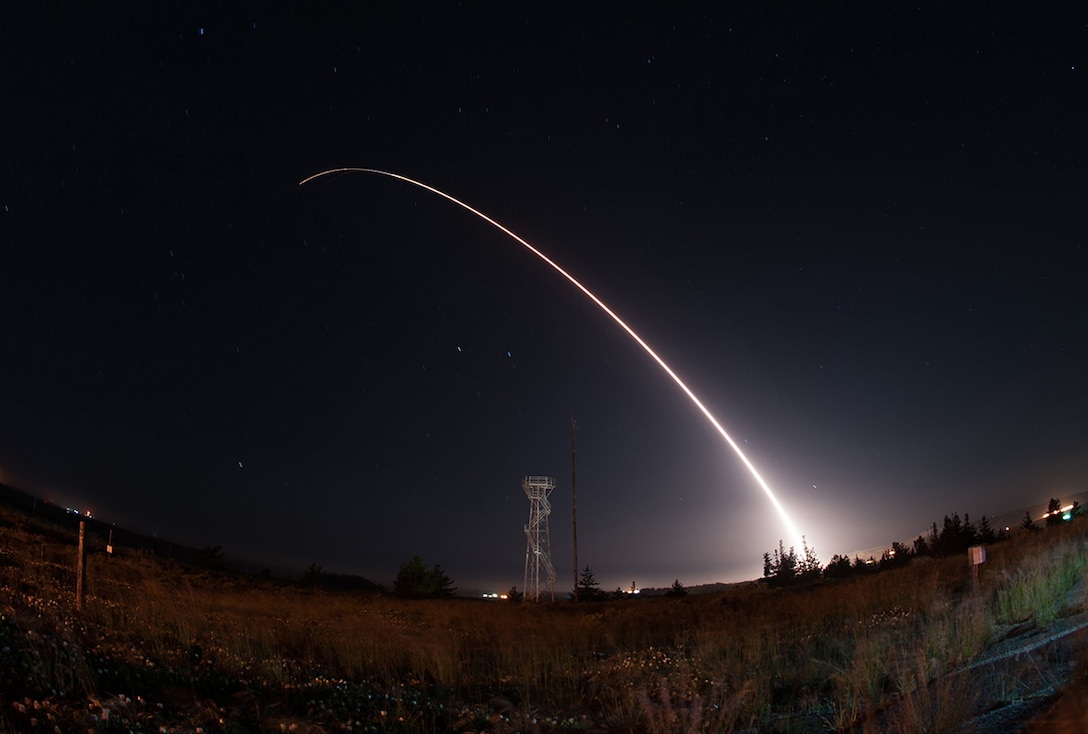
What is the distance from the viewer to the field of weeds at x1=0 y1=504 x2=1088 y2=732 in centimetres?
559

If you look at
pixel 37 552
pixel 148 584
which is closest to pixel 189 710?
pixel 148 584

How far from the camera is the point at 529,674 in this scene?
9625 mm

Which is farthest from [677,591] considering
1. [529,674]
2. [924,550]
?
[529,674]

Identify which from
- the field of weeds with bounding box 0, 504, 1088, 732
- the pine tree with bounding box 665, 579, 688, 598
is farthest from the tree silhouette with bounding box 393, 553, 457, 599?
the field of weeds with bounding box 0, 504, 1088, 732

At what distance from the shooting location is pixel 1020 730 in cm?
457

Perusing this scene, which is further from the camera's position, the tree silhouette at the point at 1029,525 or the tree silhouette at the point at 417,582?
the tree silhouette at the point at 417,582

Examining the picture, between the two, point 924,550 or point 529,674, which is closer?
point 529,674

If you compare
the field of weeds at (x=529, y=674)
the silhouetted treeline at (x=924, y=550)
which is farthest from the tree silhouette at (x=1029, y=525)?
the field of weeds at (x=529, y=674)

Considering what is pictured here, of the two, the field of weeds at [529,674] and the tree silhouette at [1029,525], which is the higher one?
the tree silhouette at [1029,525]

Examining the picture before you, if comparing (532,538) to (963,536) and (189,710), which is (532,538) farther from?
(189,710)

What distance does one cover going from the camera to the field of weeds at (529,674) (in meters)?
5.59

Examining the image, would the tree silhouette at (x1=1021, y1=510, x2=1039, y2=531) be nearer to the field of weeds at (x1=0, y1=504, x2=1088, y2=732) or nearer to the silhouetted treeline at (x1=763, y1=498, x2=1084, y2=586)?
the silhouetted treeline at (x1=763, y1=498, x2=1084, y2=586)

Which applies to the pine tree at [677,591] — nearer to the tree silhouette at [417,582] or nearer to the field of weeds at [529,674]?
the tree silhouette at [417,582]

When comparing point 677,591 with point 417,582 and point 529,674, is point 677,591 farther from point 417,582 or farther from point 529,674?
point 529,674
